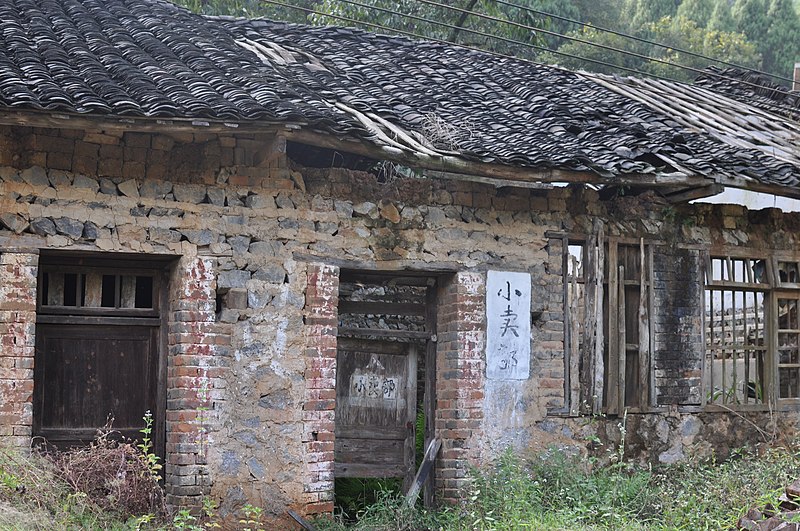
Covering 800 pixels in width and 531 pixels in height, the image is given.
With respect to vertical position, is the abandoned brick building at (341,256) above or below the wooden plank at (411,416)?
above

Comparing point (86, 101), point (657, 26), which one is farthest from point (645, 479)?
point (657, 26)

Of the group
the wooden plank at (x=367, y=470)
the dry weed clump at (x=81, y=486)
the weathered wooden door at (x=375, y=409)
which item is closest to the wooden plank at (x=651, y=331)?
the weathered wooden door at (x=375, y=409)

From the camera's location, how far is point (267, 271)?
7.80 metres

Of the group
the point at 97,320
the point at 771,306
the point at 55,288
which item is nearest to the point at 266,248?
the point at 97,320

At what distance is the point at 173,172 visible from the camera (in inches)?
298

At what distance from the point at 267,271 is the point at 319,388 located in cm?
101

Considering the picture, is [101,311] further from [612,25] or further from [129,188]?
[612,25]

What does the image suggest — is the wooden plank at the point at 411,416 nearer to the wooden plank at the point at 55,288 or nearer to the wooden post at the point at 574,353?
the wooden post at the point at 574,353

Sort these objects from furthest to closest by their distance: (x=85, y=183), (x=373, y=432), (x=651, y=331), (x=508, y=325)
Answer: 1. (x=373, y=432)
2. (x=651, y=331)
3. (x=508, y=325)
4. (x=85, y=183)

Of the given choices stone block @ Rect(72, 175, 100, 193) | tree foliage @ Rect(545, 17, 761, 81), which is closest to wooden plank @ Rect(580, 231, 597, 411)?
stone block @ Rect(72, 175, 100, 193)

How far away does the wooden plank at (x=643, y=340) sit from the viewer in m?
9.14

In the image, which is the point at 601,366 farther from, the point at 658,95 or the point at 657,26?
the point at 657,26

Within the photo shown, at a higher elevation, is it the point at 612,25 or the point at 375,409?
the point at 612,25

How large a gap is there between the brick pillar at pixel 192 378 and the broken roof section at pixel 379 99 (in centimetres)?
136
